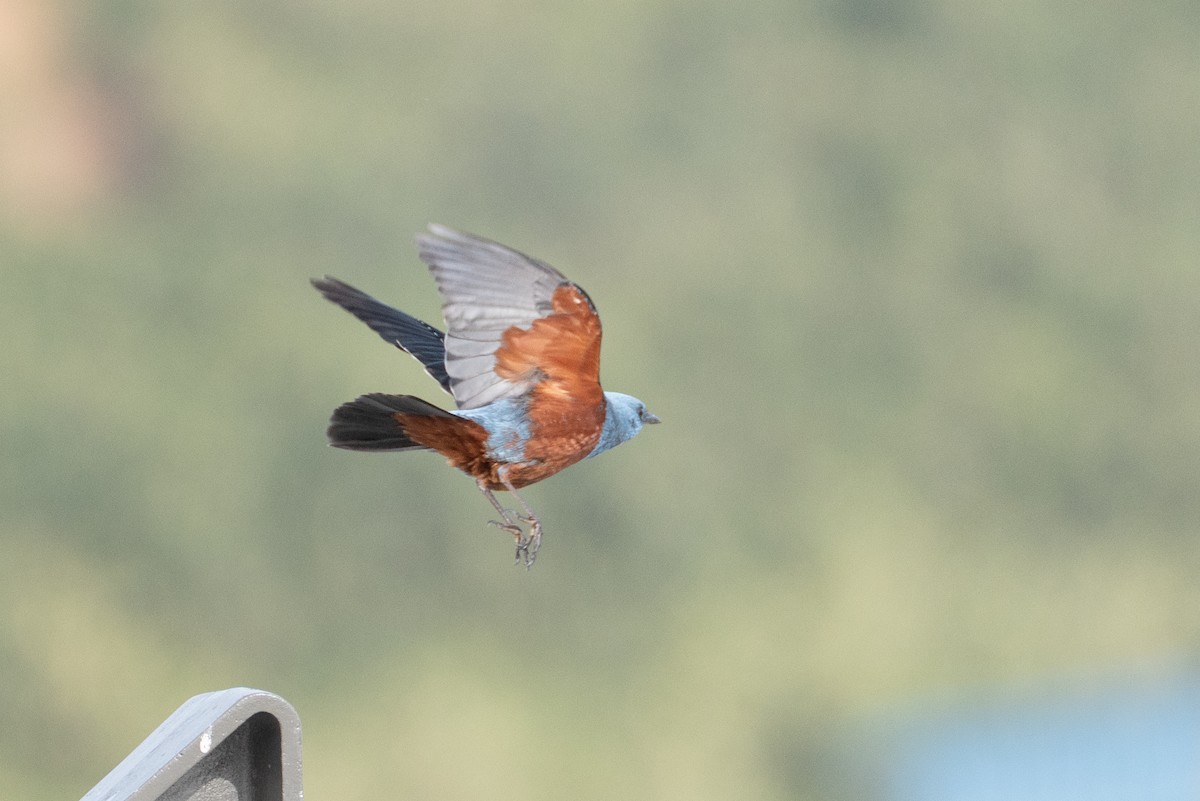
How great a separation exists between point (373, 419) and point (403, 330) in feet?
1.26

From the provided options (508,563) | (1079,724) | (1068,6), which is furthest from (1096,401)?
(508,563)

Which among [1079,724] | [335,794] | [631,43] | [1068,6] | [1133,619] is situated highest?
[1068,6]

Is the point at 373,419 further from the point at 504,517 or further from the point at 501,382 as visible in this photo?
the point at 504,517

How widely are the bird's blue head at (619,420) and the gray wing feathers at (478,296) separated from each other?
0.60 ft

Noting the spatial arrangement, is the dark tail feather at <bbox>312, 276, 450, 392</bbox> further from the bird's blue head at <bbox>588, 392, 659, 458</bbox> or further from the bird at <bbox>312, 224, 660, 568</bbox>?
the bird's blue head at <bbox>588, 392, 659, 458</bbox>

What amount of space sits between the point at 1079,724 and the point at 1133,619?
53cm

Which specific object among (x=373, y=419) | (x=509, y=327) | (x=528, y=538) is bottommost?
(x=528, y=538)

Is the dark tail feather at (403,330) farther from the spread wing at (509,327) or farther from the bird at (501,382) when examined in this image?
the spread wing at (509,327)

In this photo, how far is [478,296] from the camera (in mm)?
2016

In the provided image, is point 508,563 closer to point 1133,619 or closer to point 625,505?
point 625,505

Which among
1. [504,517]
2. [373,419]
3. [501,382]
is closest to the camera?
[373,419]

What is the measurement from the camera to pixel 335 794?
463cm

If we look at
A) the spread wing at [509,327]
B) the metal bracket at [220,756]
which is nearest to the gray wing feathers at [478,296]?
the spread wing at [509,327]

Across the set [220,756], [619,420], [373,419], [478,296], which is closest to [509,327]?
[478,296]
